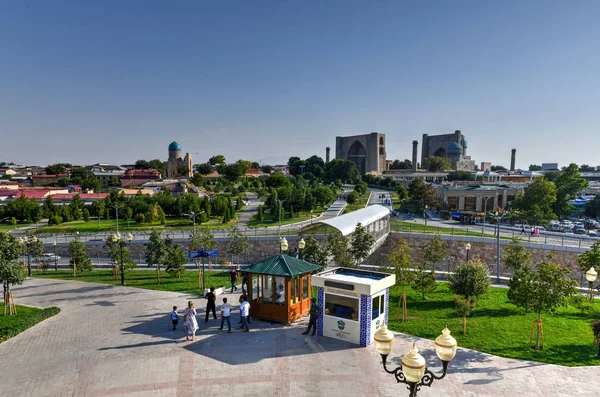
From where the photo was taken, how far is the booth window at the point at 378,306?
1174 cm

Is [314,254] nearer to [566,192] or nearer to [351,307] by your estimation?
[351,307]

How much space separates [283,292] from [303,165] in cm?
10177

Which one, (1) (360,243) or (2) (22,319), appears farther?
(1) (360,243)

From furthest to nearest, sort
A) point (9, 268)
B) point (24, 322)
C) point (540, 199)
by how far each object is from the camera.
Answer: point (540, 199), point (9, 268), point (24, 322)

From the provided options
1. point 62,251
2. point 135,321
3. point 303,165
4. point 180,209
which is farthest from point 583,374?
point 303,165

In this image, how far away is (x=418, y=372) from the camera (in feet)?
16.3

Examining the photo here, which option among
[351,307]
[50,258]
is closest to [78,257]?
[50,258]

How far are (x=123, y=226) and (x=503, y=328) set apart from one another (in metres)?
38.5

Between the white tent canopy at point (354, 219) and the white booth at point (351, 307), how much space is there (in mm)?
8703

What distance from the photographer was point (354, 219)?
948 inches

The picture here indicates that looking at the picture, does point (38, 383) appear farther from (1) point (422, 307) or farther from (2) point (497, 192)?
(2) point (497, 192)

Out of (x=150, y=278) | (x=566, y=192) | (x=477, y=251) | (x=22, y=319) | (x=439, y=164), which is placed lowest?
(x=477, y=251)


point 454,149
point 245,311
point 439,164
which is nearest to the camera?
point 245,311

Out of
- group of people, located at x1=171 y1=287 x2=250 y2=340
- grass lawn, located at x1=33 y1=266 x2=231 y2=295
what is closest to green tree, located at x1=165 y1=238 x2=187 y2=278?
grass lawn, located at x1=33 y1=266 x2=231 y2=295
